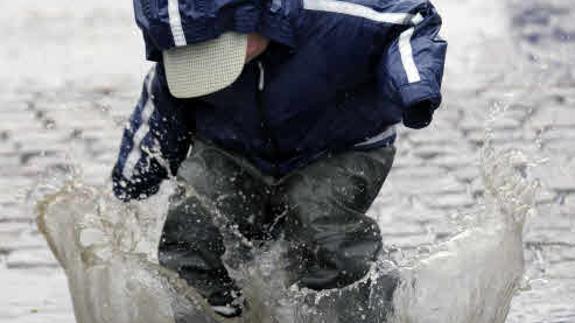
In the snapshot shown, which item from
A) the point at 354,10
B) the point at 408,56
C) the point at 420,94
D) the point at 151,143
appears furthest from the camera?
the point at 151,143

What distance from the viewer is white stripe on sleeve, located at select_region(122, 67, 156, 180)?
436 cm

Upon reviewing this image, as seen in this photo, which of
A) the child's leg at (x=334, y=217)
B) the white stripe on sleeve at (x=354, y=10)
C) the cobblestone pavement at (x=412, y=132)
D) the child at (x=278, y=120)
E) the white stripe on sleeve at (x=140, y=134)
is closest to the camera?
the child at (x=278, y=120)

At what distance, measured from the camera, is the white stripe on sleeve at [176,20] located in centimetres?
386

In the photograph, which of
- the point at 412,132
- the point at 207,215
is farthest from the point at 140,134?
the point at 412,132

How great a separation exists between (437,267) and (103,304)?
3.56ft

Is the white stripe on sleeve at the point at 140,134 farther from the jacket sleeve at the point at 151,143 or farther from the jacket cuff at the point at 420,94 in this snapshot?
the jacket cuff at the point at 420,94

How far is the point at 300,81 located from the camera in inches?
162

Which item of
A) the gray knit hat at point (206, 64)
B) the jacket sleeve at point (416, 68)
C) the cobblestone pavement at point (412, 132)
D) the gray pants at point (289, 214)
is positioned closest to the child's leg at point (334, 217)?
the gray pants at point (289, 214)

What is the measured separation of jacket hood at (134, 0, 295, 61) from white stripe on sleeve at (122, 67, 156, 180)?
0.39 meters

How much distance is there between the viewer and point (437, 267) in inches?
183

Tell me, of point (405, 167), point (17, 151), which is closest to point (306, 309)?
point (405, 167)

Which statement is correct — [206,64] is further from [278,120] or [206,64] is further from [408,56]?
[408,56]

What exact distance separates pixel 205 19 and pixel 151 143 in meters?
0.68

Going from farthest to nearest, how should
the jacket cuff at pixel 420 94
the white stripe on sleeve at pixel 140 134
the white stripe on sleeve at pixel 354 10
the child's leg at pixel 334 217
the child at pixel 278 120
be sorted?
the white stripe on sleeve at pixel 140 134, the child's leg at pixel 334 217, the white stripe on sleeve at pixel 354 10, the child at pixel 278 120, the jacket cuff at pixel 420 94
